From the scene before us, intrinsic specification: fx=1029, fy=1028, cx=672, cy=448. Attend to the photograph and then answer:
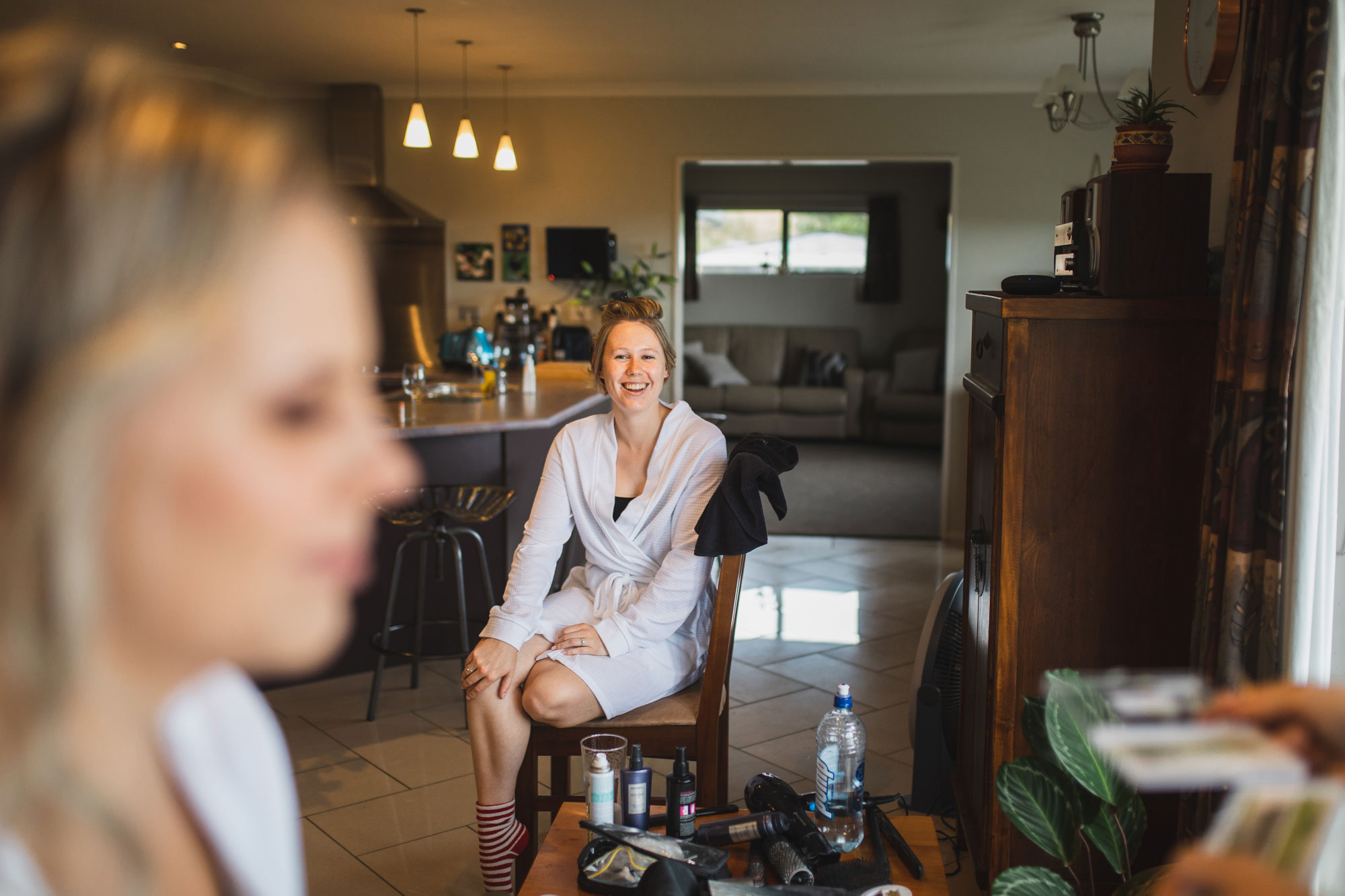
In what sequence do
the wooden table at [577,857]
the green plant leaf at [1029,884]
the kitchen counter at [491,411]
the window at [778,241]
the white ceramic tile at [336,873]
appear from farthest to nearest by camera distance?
the window at [778,241] < the kitchen counter at [491,411] < the white ceramic tile at [336,873] < the wooden table at [577,857] < the green plant leaf at [1029,884]

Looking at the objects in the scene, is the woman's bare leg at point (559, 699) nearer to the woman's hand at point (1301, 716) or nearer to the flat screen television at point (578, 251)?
the woman's hand at point (1301, 716)

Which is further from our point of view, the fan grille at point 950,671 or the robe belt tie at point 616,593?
the fan grille at point 950,671

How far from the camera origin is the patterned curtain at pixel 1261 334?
160 cm

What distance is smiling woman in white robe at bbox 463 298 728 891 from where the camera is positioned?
2146 mm

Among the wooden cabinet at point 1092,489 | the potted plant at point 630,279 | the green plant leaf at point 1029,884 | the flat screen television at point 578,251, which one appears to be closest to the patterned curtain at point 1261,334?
the wooden cabinet at point 1092,489

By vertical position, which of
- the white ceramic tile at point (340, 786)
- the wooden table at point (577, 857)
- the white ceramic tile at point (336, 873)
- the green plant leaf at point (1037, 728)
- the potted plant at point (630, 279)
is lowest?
the white ceramic tile at point (340, 786)

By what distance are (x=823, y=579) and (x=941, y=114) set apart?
3.06m

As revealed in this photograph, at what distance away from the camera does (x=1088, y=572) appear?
2.00m

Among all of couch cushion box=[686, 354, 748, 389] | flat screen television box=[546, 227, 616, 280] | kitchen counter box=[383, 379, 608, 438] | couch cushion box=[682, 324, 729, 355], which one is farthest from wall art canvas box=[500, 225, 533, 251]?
couch cushion box=[682, 324, 729, 355]

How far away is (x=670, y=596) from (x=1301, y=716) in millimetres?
1711

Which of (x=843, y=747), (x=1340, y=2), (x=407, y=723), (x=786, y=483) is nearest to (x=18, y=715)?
(x=843, y=747)

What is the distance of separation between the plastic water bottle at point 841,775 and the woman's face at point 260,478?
5.42 ft

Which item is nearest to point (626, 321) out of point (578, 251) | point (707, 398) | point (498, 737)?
point (498, 737)

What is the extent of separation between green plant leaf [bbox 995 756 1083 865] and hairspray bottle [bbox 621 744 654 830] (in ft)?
2.01
